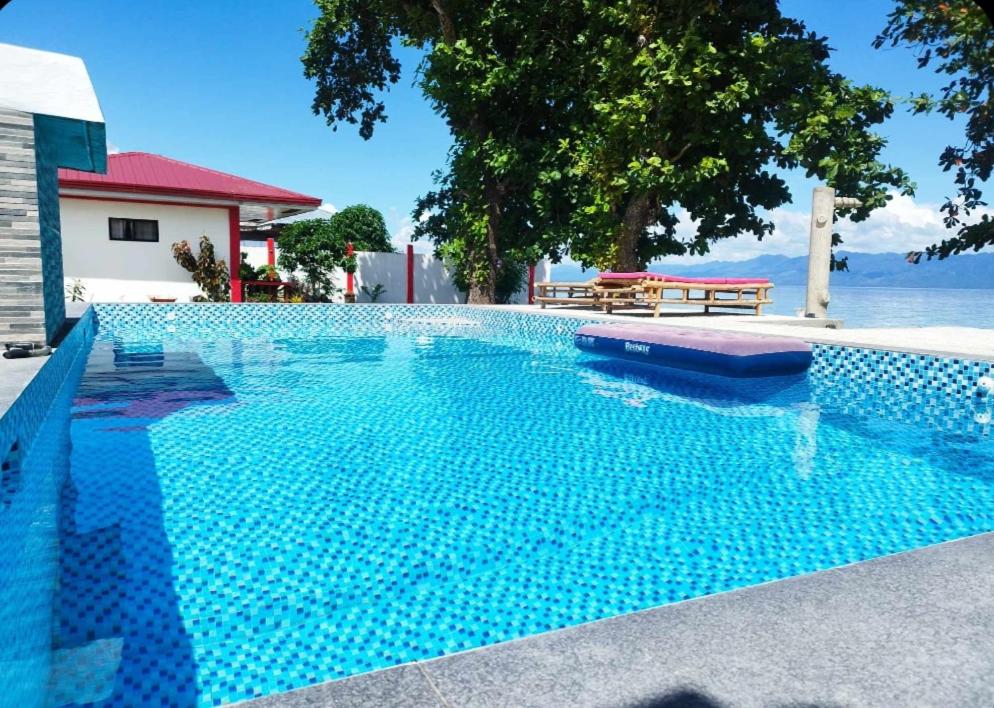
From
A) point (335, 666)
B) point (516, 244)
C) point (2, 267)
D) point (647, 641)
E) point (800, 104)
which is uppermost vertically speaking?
point (800, 104)

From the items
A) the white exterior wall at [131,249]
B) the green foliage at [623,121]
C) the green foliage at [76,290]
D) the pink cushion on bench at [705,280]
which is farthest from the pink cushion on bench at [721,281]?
the green foliage at [76,290]

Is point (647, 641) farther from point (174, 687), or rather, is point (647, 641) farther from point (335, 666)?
point (174, 687)

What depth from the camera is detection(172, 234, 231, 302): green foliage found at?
16.2 m

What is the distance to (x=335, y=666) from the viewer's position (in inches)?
94.0

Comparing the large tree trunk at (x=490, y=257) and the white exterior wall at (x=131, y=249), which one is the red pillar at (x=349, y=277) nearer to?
the white exterior wall at (x=131, y=249)

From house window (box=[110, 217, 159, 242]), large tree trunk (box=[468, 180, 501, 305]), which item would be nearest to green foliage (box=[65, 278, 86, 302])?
house window (box=[110, 217, 159, 242])

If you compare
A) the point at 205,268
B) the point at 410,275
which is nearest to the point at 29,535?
the point at 205,268

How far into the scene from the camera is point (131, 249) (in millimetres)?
16016

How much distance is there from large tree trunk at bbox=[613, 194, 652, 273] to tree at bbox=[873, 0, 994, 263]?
21.9 ft

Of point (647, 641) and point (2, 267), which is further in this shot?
point (2, 267)

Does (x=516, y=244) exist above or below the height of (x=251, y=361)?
above

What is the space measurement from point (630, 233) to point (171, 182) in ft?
37.1

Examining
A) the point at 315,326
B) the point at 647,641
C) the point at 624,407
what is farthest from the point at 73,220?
the point at 647,641

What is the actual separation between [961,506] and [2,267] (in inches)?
297
